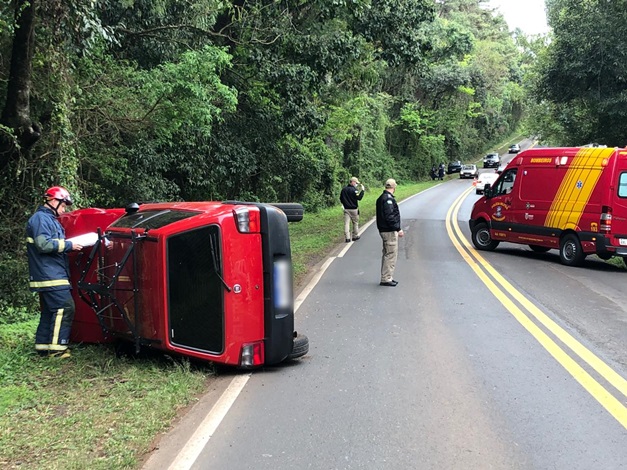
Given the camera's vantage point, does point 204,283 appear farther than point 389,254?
No

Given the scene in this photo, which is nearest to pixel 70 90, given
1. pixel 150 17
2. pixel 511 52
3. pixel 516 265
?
pixel 150 17

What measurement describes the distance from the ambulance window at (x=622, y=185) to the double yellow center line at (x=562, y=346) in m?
3.16

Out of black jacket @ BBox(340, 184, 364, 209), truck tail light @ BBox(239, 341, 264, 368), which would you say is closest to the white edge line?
truck tail light @ BBox(239, 341, 264, 368)

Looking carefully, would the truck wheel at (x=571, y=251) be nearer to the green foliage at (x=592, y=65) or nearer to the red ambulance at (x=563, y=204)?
the red ambulance at (x=563, y=204)

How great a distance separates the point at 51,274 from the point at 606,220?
10.8 meters

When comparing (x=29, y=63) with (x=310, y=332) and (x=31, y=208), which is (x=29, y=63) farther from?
(x=310, y=332)

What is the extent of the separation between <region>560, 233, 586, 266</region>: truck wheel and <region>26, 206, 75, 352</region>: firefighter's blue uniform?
34.6 ft

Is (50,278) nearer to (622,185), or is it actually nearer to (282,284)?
(282,284)

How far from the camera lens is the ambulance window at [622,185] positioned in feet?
38.1

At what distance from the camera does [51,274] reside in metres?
5.55

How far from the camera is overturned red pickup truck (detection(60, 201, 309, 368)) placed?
493cm

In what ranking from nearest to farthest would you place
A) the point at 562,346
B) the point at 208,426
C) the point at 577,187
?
the point at 208,426 → the point at 562,346 → the point at 577,187

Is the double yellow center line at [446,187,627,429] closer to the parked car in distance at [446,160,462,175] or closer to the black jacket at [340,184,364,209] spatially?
the black jacket at [340,184,364,209]

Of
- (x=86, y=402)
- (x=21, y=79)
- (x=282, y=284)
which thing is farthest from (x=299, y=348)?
(x=21, y=79)
